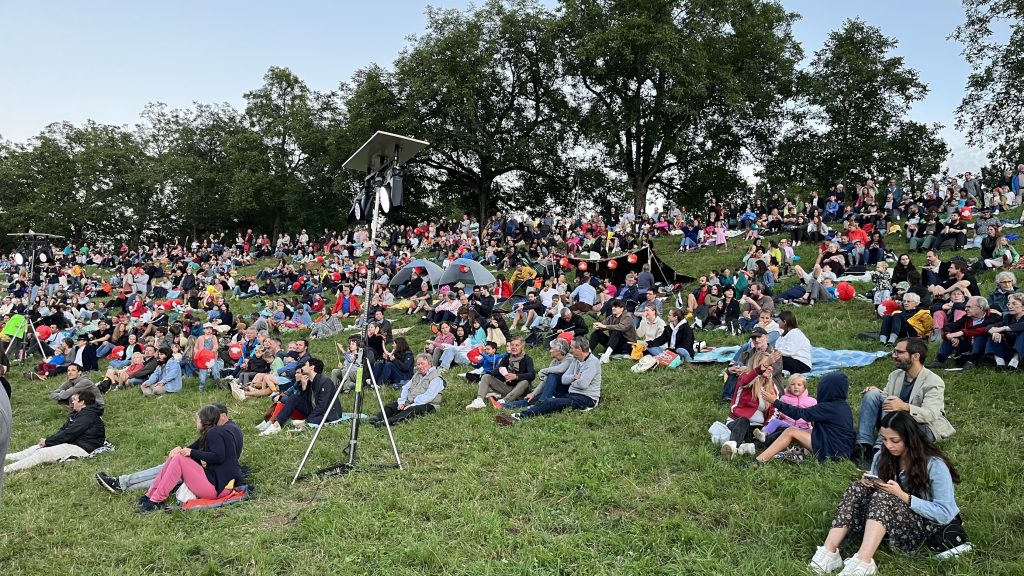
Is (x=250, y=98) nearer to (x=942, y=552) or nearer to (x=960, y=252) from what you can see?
(x=960, y=252)

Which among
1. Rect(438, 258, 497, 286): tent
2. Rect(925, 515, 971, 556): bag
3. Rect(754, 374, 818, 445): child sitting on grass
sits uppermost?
Rect(438, 258, 497, 286): tent

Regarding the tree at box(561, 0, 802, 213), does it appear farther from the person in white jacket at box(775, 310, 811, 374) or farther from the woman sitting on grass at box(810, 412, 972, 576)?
the woman sitting on grass at box(810, 412, 972, 576)

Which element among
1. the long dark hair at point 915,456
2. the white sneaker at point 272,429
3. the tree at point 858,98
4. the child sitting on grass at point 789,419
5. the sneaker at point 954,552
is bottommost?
the white sneaker at point 272,429

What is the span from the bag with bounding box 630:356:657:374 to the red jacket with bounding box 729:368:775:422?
3.03 m

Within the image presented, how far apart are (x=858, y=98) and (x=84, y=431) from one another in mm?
33452

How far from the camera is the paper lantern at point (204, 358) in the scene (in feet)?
41.6

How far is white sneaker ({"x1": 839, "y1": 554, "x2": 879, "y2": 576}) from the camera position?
3.98 m

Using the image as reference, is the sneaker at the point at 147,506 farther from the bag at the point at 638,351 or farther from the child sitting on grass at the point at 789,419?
the bag at the point at 638,351

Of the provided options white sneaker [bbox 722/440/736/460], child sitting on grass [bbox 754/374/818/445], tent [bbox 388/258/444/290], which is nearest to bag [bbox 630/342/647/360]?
child sitting on grass [bbox 754/374/818/445]

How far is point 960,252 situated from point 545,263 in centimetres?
1070

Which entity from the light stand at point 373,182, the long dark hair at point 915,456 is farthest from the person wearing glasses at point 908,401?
the light stand at point 373,182

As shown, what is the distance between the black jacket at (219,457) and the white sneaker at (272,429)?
2.22 m

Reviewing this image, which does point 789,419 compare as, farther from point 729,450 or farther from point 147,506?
point 147,506

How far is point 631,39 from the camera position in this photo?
2750cm
